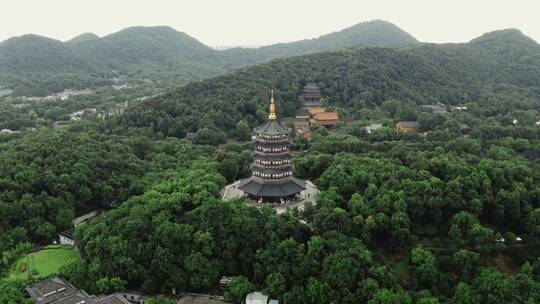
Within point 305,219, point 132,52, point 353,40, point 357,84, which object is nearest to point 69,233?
point 305,219

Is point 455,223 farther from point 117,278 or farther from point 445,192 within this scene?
point 117,278

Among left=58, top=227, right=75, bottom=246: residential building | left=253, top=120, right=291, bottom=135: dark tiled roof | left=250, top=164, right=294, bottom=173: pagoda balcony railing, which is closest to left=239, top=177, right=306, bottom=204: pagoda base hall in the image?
left=250, top=164, right=294, bottom=173: pagoda balcony railing

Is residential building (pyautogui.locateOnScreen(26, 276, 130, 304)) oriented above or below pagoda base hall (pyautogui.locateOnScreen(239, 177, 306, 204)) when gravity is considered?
below

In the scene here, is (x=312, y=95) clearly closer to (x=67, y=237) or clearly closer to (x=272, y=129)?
(x=272, y=129)

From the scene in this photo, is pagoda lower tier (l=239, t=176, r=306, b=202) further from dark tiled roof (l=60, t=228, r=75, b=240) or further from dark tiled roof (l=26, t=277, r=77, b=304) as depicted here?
dark tiled roof (l=26, t=277, r=77, b=304)

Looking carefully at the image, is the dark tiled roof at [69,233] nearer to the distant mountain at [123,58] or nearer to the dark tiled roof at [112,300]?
the dark tiled roof at [112,300]

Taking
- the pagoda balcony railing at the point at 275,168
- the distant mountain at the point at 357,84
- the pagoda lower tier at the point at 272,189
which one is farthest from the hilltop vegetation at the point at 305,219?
the distant mountain at the point at 357,84

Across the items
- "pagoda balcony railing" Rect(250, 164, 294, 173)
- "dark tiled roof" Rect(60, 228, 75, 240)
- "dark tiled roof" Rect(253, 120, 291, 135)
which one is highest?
"dark tiled roof" Rect(253, 120, 291, 135)
